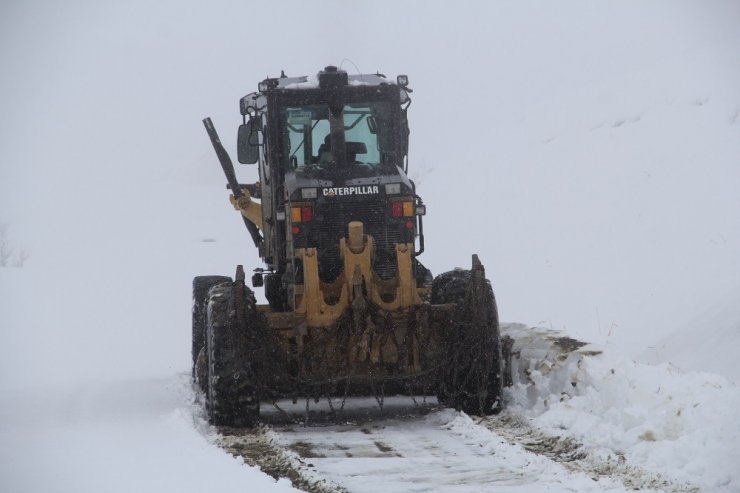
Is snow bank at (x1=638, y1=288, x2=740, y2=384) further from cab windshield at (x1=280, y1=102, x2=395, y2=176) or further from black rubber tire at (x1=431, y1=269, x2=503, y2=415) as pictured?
cab windshield at (x1=280, y1=102, x2=395, y2=176)

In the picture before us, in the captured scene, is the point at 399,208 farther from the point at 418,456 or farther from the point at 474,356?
the point at 418,456

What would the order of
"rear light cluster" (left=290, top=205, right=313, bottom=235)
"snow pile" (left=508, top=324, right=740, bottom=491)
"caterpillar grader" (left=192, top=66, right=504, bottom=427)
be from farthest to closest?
"rear light cluster" (left=290, top=205, right=313, bottom=235)
"caterpillar grader" (left=192, top=66, right=504, bottom=427)
"snow pile" (left=508, top=324, right=740, bottom=491)

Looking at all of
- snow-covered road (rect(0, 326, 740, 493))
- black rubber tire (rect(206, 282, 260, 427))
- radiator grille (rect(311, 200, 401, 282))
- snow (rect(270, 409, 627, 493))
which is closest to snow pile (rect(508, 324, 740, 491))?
snow-covered road (rect(0, 326, 740, 493))

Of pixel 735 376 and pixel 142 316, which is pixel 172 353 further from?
pixel 735 376

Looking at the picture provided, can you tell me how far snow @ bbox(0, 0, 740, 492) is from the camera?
7.71m

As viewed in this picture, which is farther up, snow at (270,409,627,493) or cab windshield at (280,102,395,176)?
cab windshield at (280,102,395,176)

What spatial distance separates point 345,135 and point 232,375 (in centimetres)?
265

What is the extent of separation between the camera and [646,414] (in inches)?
Answer: 293

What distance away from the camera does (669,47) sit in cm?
3778

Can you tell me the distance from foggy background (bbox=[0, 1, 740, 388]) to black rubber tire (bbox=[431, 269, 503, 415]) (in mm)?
2117

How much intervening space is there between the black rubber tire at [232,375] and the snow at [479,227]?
261mm

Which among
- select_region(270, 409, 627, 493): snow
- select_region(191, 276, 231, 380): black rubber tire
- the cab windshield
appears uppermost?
the cab windshield

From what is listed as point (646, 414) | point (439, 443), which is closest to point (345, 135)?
point (439, 443)

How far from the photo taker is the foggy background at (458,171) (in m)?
15.1
